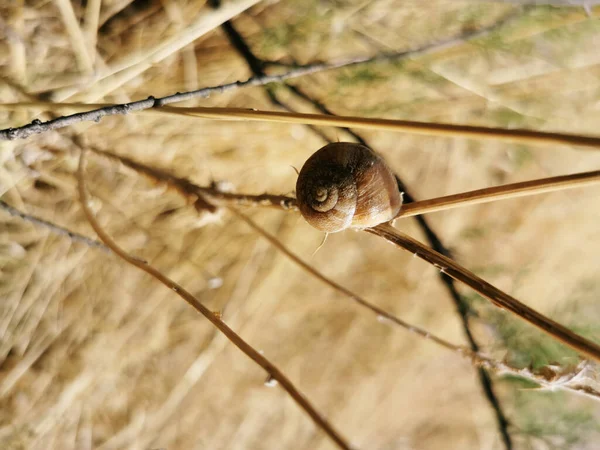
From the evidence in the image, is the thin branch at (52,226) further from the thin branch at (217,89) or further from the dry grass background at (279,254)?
the thin branch at (217,89)

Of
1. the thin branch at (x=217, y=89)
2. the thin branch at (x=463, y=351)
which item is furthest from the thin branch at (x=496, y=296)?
the thin branch at (x=217, y=89)

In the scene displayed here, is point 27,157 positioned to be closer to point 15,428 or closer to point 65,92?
point 65,92

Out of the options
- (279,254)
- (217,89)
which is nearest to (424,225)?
→ (279,254)

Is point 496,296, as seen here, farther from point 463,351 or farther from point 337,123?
point 463,351

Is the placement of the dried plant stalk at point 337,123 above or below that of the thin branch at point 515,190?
below

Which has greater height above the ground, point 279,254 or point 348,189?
point 279,254

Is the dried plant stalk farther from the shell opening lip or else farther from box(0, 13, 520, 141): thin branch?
the shell opening lip

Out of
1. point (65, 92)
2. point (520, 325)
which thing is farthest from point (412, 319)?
point (65, 92)
